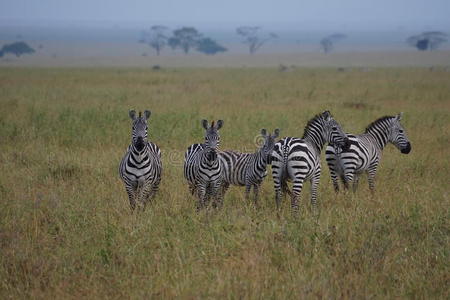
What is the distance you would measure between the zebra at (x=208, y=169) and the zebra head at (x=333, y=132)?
1876mm

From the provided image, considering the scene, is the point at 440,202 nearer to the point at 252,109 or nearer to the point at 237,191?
the point at 237,191

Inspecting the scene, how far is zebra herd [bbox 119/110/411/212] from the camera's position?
813 cm

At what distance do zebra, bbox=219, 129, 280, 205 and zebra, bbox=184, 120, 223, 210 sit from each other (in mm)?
359

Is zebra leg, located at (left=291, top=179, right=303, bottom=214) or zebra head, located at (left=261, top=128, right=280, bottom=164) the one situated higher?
zebra head, located at (left=261, top=128, right=280, bottom=164)

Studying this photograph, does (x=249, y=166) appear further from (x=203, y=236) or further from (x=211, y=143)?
(x=203, y=236)

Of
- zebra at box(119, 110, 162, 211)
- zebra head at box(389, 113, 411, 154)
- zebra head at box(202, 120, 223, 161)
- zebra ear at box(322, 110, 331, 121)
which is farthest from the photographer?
zebra head at box(389, 113, 411, 154)

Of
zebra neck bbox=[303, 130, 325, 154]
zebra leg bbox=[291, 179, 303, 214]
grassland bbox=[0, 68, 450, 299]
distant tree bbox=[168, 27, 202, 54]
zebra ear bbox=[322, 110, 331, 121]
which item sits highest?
distant tree bbox=[168, 27, 202, 54]

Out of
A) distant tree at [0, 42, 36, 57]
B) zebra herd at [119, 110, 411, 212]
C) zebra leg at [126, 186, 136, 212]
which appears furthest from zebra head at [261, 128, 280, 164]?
distant tree at [0, 42, 36, 57]

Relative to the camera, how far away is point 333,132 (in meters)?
9.26

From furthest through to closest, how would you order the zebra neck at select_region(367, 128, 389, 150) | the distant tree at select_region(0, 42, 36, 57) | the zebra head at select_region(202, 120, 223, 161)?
the distant tree at select_region(0, 42, 36, 57) → the zebra neck at select_region(367, 128, 389, 150) → the zebra head at select_region(202, 120, 223, 161)

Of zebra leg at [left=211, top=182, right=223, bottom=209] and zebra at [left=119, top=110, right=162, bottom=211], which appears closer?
zebra at [left=119, top=110, right=162, bottom=211]

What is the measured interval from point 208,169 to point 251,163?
30.2 inches

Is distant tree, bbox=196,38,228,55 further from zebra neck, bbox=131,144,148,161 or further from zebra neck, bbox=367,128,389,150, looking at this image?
zebra neck, bbox=131,144,148,161

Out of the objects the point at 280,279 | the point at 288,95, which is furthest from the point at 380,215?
the point at 288,95
